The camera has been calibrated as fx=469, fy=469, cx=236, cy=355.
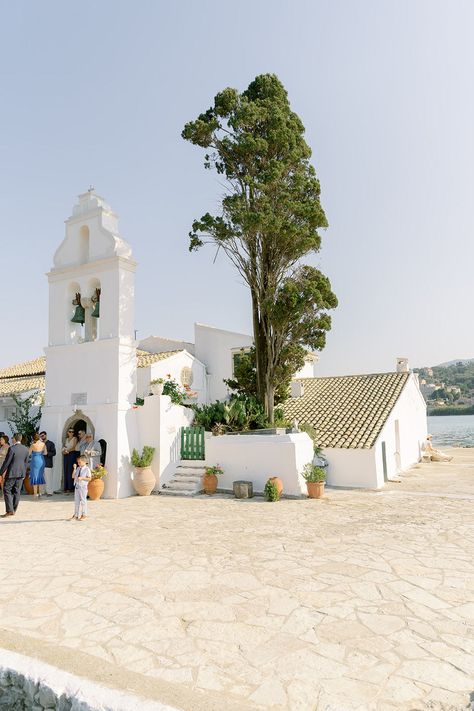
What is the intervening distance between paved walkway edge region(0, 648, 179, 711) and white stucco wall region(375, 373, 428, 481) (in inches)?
523

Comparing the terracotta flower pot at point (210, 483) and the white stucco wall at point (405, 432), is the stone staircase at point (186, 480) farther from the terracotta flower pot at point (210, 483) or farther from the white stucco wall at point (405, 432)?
the white stucco wall at point (405, 432)

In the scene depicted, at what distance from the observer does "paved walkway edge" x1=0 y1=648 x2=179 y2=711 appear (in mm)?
3854

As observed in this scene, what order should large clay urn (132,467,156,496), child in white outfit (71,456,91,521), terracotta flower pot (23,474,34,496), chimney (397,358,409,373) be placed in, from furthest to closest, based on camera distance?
chimney (397,358,409,373) < terracotta flower pot (23,474,34,496) < large clay urn (132,467,156,496) < child in white outfit (71,456,91,521)

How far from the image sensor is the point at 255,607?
19.7 ft

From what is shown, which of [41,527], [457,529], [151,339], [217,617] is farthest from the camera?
[151,339]

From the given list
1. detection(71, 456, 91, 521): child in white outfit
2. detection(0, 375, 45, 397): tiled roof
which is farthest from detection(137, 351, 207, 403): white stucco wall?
detection(71, 456, 91, 521): child in white outfit

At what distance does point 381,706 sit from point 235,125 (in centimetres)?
1804

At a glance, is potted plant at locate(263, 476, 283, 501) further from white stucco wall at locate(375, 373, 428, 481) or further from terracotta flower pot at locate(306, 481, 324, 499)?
white stucco wall at locate(375, 373, 428, 481)

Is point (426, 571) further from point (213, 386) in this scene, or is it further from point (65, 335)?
point (213, 386)

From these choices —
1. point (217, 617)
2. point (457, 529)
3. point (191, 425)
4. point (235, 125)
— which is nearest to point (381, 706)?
point (217, 617)

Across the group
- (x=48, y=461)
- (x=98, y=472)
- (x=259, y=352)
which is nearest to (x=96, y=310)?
(x=48, y=461)

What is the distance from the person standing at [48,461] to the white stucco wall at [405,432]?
425 inches

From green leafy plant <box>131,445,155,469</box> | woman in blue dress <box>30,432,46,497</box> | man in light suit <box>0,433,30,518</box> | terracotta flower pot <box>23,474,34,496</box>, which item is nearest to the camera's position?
man in light suit <box>0,433,30,518</box>

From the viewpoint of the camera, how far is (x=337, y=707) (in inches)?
151
